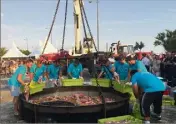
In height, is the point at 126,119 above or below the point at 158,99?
below

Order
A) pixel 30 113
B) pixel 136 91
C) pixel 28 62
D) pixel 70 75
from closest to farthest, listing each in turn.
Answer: pixel 136 91 → pixel 30 113 → pixel 28 62 → pixel 70 75

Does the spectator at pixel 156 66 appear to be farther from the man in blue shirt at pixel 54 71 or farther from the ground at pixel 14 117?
the ground at pixel 14 117

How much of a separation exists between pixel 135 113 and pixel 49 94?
3.58 m

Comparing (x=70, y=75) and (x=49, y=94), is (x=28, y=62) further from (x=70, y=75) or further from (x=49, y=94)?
(x=70, y=75)

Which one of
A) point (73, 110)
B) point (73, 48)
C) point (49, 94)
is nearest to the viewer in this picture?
point (73, 110)

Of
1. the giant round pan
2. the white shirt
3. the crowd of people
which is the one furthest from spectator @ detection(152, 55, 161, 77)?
the giant round pan

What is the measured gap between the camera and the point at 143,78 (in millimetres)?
6957

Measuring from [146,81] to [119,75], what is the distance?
4.12m

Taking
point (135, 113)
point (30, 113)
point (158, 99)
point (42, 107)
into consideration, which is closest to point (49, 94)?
point (30, 113)

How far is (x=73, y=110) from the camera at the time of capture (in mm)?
7398

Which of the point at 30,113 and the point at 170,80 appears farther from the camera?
the point at 170,80

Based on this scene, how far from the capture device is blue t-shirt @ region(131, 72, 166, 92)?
6.98 m

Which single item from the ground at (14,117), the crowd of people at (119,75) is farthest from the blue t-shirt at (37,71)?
the ground at (14,117)

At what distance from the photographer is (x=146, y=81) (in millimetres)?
6996
